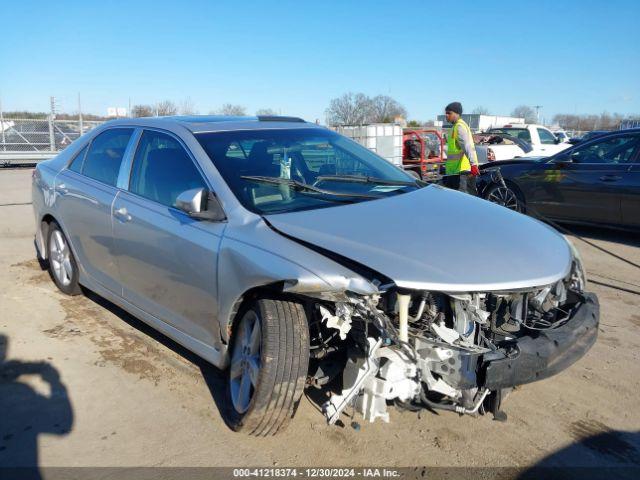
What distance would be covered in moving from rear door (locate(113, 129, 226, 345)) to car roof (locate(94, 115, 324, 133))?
→ 0.12 meters

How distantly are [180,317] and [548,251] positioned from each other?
221cm

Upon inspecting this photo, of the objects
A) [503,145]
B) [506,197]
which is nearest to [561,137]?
[503,145]

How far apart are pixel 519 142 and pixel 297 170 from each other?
15075 mm

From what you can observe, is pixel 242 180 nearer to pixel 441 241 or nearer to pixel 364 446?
pixel 441 241

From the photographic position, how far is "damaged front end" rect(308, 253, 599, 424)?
2557mm

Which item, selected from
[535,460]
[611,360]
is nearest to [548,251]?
[535,460]

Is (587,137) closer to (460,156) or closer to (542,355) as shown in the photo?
(460,156)

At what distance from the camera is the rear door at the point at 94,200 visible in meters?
4.10

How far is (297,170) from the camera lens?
369 centimetres

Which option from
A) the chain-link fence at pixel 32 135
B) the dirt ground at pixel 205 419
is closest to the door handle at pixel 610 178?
the dirt ground at pixel 205 419

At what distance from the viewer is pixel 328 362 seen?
3.00 m

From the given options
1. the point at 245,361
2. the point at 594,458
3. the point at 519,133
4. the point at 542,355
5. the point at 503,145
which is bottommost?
the point at 594,458

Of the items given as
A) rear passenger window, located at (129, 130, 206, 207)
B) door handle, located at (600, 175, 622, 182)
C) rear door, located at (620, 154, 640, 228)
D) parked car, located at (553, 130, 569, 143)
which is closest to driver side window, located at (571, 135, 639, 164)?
rear door, located at (620, 154, 640, 228)

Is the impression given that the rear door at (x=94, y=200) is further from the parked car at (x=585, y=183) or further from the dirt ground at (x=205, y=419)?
the parked car at (x=585, y=183)
